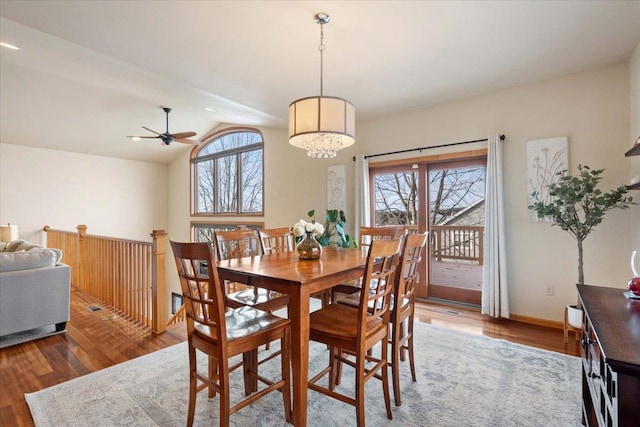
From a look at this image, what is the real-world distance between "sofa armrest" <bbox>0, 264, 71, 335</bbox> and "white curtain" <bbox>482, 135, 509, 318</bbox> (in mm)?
4527

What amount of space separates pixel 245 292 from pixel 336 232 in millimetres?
2294

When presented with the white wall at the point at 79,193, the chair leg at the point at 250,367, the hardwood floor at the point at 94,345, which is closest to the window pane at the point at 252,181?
the white wall at the point at 79,193

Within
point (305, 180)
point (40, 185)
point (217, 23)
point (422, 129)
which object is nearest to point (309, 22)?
point (217, 23)

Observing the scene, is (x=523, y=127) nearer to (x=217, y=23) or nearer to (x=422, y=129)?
(x=422, y=129)

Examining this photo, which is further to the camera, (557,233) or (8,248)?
(8,248)

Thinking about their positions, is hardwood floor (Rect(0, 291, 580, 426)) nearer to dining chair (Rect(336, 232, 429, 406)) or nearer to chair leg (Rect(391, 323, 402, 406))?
dining chair (Rect(336, 232, 429, 406))

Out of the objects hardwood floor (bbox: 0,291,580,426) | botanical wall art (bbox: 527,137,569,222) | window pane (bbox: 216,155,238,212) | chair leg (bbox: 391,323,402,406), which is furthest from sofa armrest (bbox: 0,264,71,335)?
botanical wall art (bbox: 527,137,569,222)

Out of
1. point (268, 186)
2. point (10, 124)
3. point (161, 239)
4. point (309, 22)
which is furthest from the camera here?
point (268, 186)

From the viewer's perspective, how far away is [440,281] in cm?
418

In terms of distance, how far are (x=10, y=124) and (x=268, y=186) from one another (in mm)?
4434

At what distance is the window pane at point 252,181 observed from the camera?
6.33 metres

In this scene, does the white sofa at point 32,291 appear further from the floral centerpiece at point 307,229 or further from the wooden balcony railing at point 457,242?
the wooden balcony railing at point 457,242

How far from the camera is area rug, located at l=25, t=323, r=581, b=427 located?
1819mm

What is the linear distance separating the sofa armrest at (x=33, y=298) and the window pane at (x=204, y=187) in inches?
169
